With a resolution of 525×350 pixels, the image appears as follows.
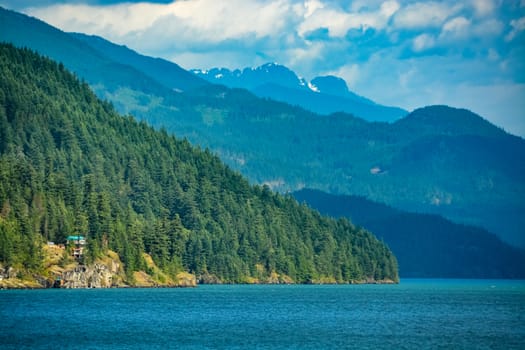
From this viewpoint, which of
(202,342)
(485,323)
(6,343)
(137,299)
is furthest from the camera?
(137,299)

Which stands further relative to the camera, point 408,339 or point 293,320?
point 293,320

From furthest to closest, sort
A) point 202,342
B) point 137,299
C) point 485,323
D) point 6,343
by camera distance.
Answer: point 137,299
point 485,323
point 202,342
point 6,343

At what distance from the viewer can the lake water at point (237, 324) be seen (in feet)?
404

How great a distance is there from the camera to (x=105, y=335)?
422ft

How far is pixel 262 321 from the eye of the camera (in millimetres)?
155125

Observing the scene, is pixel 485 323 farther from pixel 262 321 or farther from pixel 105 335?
pixel 105 335

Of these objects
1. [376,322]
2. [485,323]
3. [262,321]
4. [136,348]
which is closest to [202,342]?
[136,348]

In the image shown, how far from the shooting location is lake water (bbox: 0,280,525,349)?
123 m

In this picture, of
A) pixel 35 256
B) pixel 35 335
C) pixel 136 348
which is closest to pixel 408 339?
pixel 136 348

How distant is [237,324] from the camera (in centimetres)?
14888

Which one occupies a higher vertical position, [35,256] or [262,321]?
[35,256]

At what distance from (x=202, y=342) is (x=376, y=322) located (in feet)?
136

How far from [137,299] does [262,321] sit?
4657cm

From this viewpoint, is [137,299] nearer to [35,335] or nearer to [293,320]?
[293,320]
